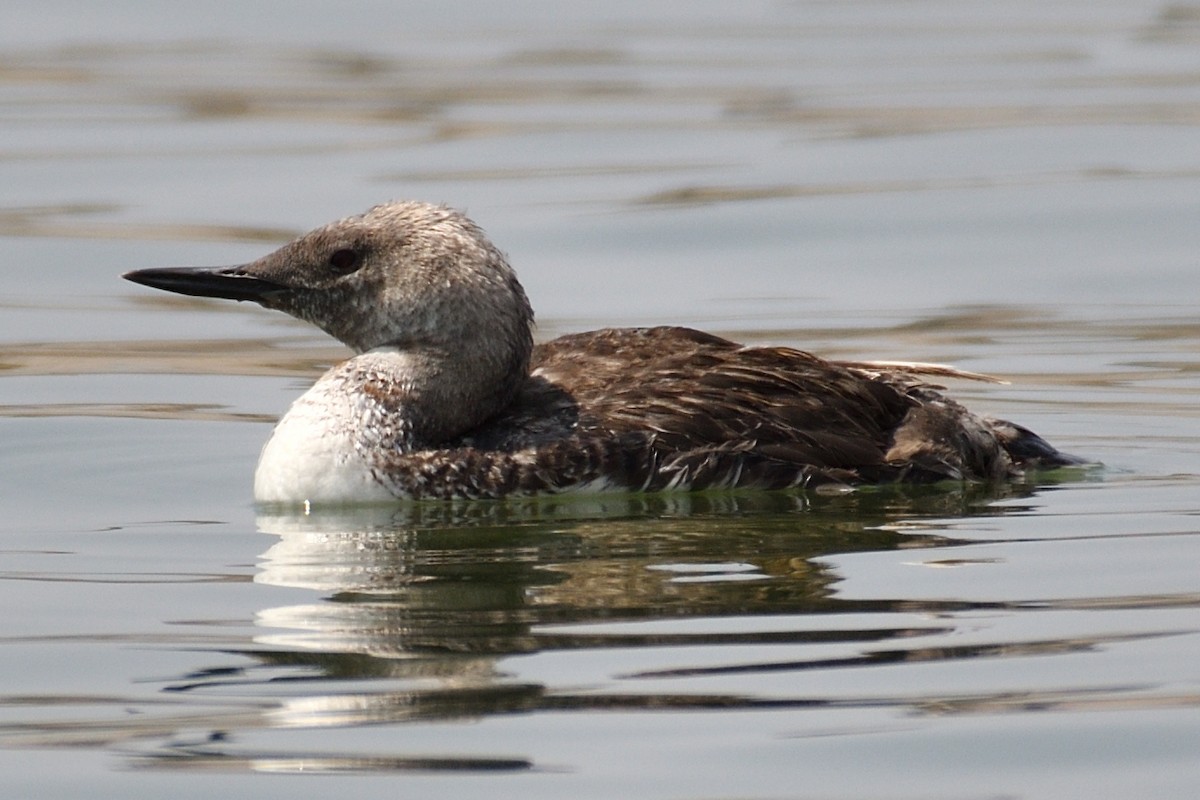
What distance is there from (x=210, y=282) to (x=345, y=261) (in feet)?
1.62

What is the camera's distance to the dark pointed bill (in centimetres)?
847

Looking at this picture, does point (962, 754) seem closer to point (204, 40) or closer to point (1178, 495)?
point (1178, 495)

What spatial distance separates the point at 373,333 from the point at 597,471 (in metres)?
1.01

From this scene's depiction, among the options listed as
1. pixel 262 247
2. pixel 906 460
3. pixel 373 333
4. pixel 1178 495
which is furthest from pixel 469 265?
pixel 262 247

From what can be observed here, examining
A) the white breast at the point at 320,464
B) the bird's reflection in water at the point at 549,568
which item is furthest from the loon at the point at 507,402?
the bird's reflection in water at the point at 549,568

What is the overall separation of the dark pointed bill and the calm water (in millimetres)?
729

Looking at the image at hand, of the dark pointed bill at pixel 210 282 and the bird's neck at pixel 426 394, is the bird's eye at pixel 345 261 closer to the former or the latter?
the dark pointed bill at pixel 210 282

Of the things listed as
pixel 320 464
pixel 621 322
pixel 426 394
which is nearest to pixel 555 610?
pixel 320 464

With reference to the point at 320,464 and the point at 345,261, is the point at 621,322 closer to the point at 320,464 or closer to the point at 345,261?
the point at 345,261

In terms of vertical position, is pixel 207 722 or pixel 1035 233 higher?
pixel 1035 233

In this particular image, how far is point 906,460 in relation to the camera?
8.41 metres

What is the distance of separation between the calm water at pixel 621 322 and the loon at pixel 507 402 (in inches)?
5.8

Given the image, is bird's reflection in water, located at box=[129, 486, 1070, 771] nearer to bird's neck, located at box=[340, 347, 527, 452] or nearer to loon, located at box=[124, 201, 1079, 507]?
loon, located at box=[124, 201, 1079, 507]

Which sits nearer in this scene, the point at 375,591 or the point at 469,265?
the point at 375,591
